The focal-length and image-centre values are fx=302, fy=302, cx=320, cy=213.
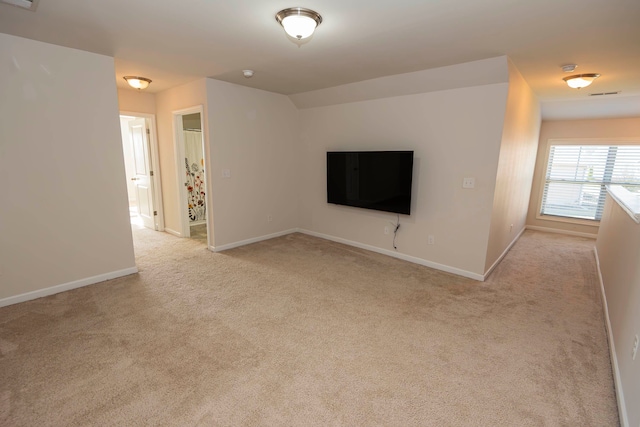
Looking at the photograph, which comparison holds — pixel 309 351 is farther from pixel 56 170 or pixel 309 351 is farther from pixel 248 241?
pixel 56 170

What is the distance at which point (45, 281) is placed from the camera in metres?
3.01

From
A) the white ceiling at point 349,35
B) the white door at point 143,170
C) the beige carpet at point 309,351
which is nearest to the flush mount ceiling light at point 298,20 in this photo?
the white ceiling at point 349,35

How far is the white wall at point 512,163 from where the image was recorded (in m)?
3.41

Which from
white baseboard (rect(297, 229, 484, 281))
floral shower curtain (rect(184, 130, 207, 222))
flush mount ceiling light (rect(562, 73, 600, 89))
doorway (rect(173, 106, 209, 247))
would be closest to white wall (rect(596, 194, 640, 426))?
white baseboard (rect(297, 229, 484, 281))

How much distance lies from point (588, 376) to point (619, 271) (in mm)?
1171

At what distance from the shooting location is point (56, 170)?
296 centimetres

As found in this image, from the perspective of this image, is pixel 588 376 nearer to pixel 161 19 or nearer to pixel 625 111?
pixel 161 19

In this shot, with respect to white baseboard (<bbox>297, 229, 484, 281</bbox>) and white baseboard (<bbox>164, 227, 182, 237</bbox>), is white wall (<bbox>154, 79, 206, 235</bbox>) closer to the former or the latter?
white baseboard (<bbox>164, 227, 182, 237</bbox>)

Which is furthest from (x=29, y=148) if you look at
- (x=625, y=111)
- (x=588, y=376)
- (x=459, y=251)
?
(x=625, y=111)

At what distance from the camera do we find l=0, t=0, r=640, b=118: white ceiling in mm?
2047

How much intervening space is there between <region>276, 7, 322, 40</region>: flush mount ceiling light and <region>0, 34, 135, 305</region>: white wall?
2211 millimetres

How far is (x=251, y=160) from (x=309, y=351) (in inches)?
127

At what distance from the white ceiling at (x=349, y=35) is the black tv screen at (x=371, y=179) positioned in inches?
41.1

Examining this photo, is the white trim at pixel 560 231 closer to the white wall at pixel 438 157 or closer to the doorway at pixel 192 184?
the white wall at pixel 438 157
